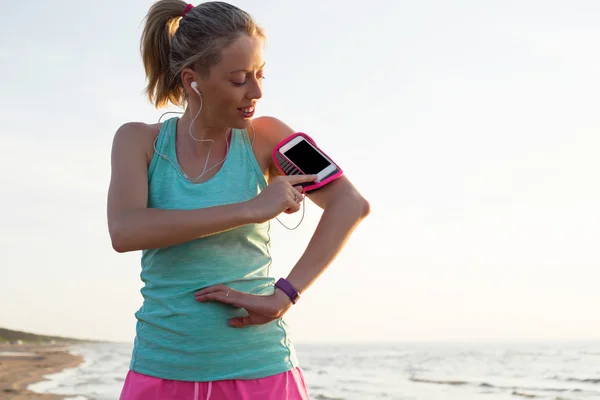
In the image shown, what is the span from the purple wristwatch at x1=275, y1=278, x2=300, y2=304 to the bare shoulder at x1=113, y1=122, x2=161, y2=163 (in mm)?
519

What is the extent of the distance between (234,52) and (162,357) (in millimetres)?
818

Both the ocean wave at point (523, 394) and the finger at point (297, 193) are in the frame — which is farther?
the ocean wave at point (523, 394)

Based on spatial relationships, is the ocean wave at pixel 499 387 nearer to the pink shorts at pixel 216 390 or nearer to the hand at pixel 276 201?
the pink shorts at pixel 216 390

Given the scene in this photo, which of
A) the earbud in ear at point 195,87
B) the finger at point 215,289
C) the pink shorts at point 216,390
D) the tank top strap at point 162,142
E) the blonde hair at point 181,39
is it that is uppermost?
the blonde hair at point 181,39

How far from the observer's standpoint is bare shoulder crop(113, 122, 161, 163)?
6.88 ft

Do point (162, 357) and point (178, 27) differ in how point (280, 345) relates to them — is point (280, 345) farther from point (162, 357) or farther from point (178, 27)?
point (178, 27)

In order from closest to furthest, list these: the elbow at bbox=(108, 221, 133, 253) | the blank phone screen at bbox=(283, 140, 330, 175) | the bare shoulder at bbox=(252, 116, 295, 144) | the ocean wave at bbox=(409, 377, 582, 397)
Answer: the elbow at bbox=(108, 221, 133, 253) → the blank phone screen at bbox=(283, 140, 330, 175) → the bare shoulder at bbox=(252, 116, 295, 144) → the ocean wave at bbox=(409, 377, 582, 397)

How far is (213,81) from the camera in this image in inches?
79.7

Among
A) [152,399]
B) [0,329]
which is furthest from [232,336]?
[0,329]

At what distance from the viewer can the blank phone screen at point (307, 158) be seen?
2068 millimetres

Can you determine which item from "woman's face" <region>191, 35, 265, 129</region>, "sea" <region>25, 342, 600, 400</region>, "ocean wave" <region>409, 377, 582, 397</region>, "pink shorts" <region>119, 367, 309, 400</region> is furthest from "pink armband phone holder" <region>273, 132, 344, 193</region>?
"ocean wave" <region>409, 377, 582, 397</region>

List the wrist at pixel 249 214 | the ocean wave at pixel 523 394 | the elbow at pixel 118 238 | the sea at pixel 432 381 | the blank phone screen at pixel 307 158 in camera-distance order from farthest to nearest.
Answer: the ocean wave at pixel 523 394 → the sea at pixel 432 381 → the blank phone screen at pixel 307 158 → the elbow at pixel 118 238 → the wrist at pixel 249 214

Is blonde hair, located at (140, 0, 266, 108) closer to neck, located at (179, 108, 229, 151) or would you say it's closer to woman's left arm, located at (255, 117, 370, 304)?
neck, located at (179, 108, 229, 151)

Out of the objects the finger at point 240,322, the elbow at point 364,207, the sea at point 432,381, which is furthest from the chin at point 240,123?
the sea at point 432,381
